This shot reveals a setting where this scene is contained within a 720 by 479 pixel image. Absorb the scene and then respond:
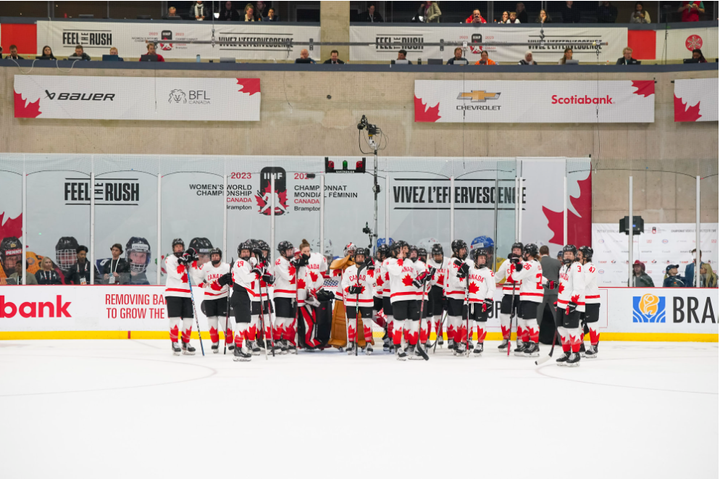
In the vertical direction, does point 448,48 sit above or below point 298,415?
above

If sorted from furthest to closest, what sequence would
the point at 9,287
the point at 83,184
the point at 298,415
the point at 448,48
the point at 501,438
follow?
the point at 448,48, the point at 83,184, the point at 9,287, the point at 298,415, the point at 501,438

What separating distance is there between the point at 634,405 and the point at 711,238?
907 cm

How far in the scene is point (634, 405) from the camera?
6312mm

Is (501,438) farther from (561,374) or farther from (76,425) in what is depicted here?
(561,374)

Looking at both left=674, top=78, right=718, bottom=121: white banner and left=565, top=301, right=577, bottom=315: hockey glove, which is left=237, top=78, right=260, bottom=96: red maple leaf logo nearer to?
left=674, top=78, right=718, bottom=121: white banner

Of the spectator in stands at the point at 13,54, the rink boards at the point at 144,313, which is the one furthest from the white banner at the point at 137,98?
the rink boards at the point at 144,313

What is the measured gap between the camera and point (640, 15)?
18156mm

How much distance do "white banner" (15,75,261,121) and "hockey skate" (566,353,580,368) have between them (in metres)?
9.83

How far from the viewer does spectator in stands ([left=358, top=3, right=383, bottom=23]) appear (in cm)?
1805

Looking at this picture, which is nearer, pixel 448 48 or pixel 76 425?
pixel 76 425

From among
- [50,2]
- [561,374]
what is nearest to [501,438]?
[561,374]

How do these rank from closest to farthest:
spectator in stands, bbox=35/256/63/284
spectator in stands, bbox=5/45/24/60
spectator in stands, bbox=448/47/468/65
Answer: spectator in stands, bbox=35/256/63/284 → spectator in stands, bbox=5/45/24/60 → spectator in stands, bbox=448/47/468/65

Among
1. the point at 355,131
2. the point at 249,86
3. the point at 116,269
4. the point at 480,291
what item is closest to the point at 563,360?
the point at 480,291

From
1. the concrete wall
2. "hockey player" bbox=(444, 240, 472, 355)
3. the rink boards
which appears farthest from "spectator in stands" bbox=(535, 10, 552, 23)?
Result: "hockey player" bbox=(444, 240, 472, 355)
